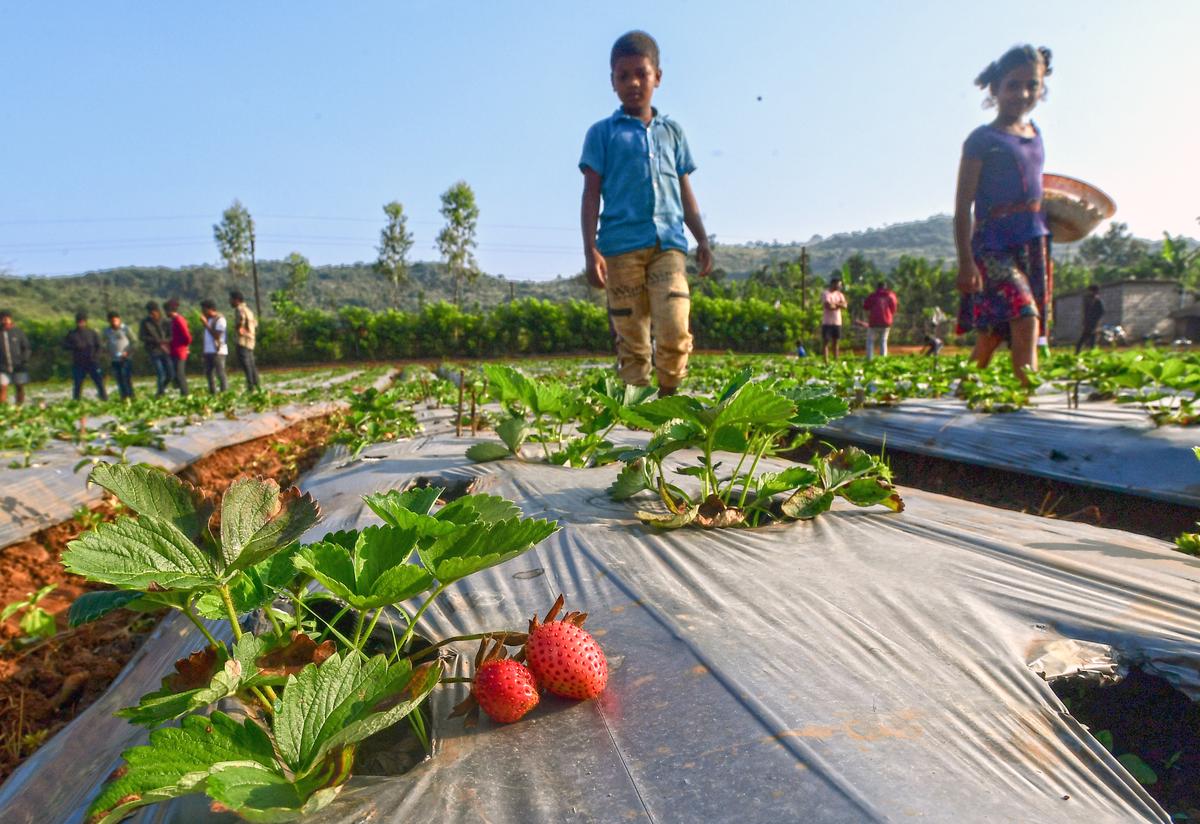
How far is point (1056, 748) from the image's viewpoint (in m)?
0.79

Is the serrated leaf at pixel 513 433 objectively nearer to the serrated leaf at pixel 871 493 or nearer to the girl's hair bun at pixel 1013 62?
the serrated leaf at pixel 871 493

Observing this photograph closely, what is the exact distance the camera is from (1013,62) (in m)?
4.08

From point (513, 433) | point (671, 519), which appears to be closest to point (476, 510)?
point (671, 519)

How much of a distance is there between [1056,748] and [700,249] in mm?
3657

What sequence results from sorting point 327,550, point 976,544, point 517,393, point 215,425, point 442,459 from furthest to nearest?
point 215,425 < point 442,459 < point 517,393 < point 976,544 < point 327,550

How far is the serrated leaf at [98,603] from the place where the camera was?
Result: 83 centimetres

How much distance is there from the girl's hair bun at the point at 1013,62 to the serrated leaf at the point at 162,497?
185 inches

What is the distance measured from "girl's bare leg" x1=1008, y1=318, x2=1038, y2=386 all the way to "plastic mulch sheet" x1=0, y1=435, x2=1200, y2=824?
2743 mm

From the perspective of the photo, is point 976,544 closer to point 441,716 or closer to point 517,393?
point 441,716

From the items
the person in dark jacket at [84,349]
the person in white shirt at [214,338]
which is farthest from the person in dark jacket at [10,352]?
the person in white shirt at [214,338]

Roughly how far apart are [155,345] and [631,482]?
11841 mm

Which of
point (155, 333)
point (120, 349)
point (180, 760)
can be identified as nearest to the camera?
point (180, 760)

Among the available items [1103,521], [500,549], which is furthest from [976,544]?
[1103,521]

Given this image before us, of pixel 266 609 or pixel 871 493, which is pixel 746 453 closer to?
pixel 871 493
